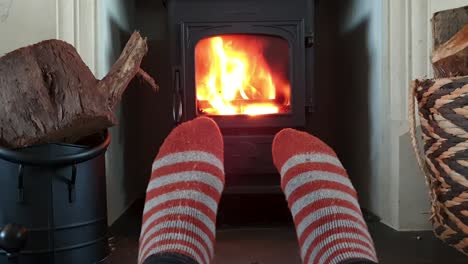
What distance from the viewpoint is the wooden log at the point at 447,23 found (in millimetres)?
1110

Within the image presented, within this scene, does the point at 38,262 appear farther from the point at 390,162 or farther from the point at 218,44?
the point at 390,162

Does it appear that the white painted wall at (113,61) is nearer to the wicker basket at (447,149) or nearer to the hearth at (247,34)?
the hearth at (247,34)

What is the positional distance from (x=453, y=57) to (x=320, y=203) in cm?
43

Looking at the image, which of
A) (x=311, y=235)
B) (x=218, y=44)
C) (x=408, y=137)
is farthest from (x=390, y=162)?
(x=218, y=44)

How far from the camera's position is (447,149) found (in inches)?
39.1

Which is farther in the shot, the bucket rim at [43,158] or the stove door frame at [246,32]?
the stove door frame at [246,32]

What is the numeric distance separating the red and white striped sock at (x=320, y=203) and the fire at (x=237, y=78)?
258mm

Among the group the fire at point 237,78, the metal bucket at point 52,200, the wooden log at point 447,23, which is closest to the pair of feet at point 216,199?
the metal bucket at point 52,200

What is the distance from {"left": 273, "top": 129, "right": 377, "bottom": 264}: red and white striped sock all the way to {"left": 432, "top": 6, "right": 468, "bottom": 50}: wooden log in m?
0.37

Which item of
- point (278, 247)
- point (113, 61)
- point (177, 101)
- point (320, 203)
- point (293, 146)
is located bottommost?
point (278, 247)

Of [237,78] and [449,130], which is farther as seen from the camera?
[237,78]

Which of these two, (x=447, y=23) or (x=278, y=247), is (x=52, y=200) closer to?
(x=278, y=247)

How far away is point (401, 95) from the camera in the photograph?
4.17 feet

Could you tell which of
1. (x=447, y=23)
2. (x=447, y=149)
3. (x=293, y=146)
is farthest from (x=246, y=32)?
(x=447, y=149)
